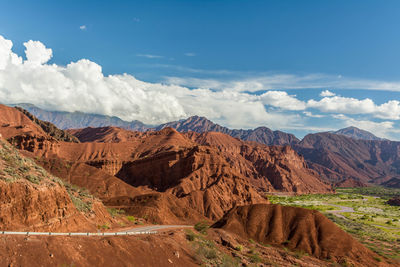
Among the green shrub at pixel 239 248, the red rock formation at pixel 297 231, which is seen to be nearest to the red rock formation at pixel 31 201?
the green shrub at pixel 239 248

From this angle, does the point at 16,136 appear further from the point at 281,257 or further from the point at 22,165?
the point at 281,257

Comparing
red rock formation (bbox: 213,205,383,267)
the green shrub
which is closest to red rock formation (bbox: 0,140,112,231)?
the green shrub

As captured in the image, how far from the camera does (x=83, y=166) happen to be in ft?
233

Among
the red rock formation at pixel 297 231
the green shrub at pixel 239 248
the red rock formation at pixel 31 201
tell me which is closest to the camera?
the red rock formation at pixel 31 201

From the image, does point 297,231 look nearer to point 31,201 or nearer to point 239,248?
point 239,248

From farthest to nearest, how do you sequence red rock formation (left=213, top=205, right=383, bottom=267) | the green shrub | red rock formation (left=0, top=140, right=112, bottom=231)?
red rock formation (left=213, top=205, right=383, bottom=267), the green shrub, red rock formation (left=0, top=140, right=112, bottom=231)

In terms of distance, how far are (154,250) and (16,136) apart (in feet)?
342

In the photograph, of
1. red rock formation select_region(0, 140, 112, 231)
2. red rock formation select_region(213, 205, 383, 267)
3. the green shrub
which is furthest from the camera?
red rock formation select_region(213, 205, 383, 267)

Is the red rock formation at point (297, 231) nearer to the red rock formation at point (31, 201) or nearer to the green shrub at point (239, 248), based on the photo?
the green shrub at point (239, 248)

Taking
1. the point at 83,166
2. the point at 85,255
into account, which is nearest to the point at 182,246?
the point at 85,255

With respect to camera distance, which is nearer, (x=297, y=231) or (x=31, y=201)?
(x=31, y=201)

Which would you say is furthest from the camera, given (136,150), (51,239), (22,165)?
(136,150)

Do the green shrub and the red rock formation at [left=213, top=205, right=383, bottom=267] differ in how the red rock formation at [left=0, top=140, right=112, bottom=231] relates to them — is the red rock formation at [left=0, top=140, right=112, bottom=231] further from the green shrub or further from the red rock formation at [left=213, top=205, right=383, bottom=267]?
the red rock formation at [left=213, top=205, right=383, bottom=267]

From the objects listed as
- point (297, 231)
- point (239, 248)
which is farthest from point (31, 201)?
point (297, 231)
